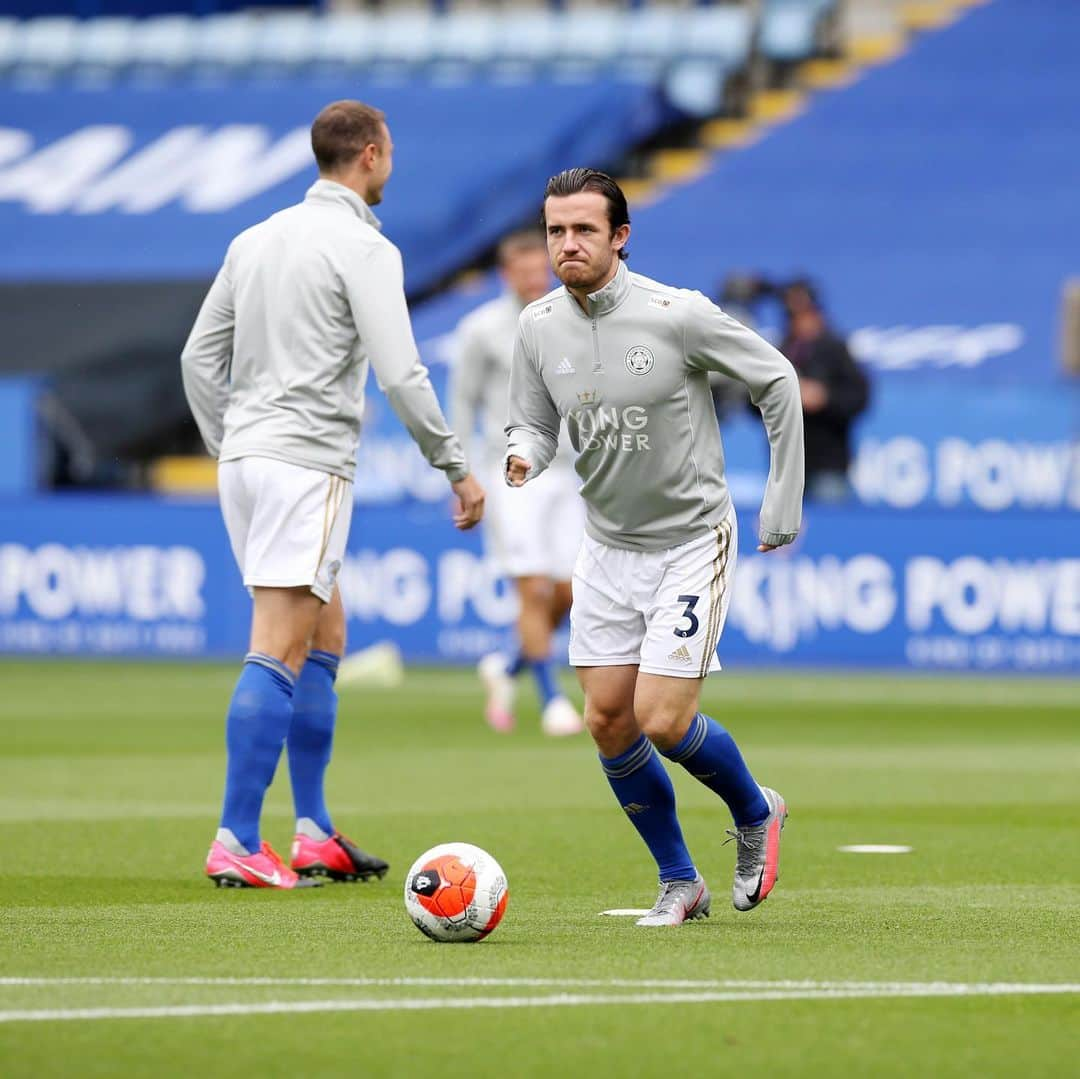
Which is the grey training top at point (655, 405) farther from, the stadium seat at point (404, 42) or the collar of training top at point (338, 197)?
the stadium seat at point (404, 42)

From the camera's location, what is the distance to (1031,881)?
7.25 metres

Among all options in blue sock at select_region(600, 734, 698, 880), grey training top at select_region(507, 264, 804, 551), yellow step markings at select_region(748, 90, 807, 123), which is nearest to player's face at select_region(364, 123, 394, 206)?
grey training top at select_region(507, 264, 804, 551)

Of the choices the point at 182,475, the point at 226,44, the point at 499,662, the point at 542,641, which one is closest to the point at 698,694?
the point at 542,641

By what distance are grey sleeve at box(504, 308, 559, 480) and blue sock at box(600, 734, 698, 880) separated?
81 cm

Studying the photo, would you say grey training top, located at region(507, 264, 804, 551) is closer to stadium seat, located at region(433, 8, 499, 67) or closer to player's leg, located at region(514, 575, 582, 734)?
player's leg, located at region(514, 575, 582, 734)

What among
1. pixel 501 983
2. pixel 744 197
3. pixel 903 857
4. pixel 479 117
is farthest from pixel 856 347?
pixel 501 983

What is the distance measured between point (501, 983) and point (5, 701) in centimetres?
1071

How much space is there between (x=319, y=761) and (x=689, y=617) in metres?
1.77

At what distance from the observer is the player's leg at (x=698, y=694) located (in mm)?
6344

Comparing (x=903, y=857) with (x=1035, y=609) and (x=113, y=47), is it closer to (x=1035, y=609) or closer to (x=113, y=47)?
(x=1035, y=609)

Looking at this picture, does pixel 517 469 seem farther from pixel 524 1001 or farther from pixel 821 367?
pixel 821 367

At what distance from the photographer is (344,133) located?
7539mm

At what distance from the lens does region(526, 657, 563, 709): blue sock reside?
12.8m

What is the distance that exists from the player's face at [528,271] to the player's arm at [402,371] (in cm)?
465
